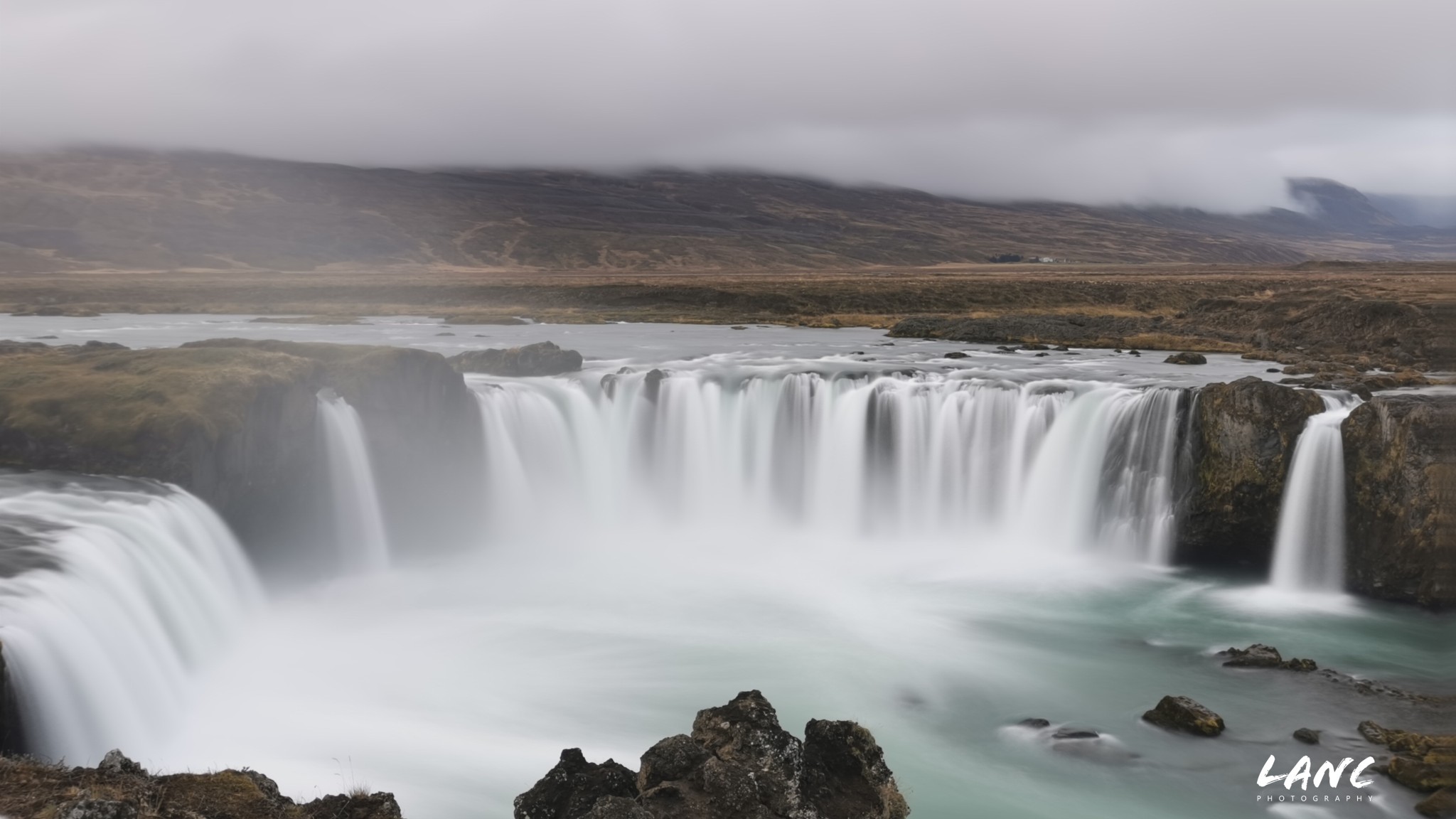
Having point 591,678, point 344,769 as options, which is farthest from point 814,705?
point 344,769

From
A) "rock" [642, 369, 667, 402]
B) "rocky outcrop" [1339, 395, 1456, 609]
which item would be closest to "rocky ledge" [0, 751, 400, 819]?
"rocky outcrop" [1339, 395, 1456, 609]

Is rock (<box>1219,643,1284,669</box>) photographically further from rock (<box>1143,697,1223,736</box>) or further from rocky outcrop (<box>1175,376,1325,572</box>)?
rocky outcrop (<box>1175,376,1325,572</box>)

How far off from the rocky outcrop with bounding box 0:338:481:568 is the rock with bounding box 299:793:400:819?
12012 millimetres

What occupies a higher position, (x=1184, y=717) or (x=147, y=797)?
(x=147, y=797)

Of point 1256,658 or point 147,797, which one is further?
point 1256,658

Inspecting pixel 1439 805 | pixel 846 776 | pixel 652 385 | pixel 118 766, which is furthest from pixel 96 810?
pixel 652 385

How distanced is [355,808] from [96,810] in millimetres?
2520

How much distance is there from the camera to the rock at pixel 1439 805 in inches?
492

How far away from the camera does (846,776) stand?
10.3 meters

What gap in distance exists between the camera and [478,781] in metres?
14.0

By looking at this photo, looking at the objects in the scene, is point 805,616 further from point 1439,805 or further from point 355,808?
point 355,808

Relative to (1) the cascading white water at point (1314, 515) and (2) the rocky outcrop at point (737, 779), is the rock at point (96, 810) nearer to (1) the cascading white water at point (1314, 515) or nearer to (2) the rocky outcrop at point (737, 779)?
(2) the rocky outcrop at point (737, 779)

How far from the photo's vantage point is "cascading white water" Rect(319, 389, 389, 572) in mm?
23719

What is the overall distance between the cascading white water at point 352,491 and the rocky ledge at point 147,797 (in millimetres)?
13992
